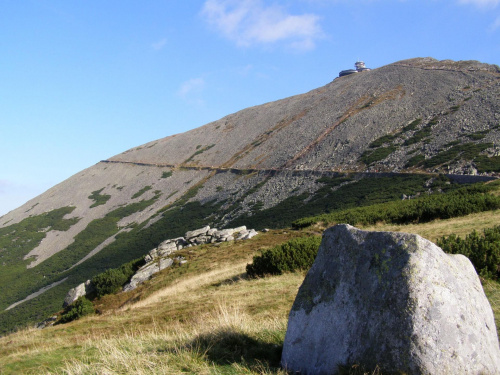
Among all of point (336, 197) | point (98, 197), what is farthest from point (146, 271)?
point (98, 197)

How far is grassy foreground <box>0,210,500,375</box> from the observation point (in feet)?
18.8

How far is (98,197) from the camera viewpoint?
11181 cm

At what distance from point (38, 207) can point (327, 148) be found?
87.9 metres

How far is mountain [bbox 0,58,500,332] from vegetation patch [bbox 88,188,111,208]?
0.59 meters

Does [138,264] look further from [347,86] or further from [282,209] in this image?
[347,86]

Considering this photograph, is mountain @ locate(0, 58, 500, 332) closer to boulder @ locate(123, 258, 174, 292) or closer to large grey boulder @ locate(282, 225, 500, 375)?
boulder @ locate(123, 258, 174, 292)

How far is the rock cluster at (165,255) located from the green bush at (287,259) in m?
11.8

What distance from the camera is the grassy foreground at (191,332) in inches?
226

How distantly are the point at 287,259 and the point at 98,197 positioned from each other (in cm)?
10367

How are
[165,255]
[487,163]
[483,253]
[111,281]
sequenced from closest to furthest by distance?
[483,253]
[111,281]
[165,255]
[487,163]

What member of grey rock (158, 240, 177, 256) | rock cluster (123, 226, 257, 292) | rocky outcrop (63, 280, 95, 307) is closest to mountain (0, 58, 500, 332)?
rock cluster (123, 226, 257, 292)

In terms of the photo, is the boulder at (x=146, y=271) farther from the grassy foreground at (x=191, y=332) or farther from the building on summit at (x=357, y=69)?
the building on summit at (x=357, y=69)

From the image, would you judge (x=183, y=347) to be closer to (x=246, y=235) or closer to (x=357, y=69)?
(x=246, y=235)

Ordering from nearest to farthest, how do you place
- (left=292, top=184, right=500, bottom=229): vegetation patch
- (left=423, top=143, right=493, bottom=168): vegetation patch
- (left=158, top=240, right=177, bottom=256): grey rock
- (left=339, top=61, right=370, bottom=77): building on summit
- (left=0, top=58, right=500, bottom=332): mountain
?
(left=292, top=184, right=500, bottom=229): vegetation patch
(left=158, top=240, right=177, bottom=256): grey rock
(left=423, top=143, right=493, bottom=168): vegetation patch
(left=0, top=58, right=500, bottom=332): mountain
(left=339, top=61, right=370, bottom=77): building on summit
